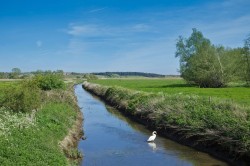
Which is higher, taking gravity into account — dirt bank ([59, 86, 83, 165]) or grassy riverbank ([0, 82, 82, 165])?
grassy riverbank ([0, 82, 82, 165])

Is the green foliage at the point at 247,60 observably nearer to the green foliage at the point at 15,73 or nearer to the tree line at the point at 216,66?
the tree line at the point at 216,66

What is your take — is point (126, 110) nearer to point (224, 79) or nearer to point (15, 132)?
point (15, 132)

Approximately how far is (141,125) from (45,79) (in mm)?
13507

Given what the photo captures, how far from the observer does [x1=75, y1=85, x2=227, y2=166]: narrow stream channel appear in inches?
732

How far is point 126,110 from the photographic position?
37.6 metres

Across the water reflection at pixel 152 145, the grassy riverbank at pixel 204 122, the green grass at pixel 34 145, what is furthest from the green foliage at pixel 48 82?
the water reflection at pixel 152 145

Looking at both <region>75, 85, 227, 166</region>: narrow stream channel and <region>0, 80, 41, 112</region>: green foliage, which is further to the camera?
<region>0, 80, 41, 112</region>: green foliage

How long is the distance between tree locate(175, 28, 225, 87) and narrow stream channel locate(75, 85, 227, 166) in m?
47.2

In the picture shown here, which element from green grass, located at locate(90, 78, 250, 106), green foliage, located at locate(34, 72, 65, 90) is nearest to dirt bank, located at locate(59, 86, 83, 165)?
green grass, located at locate(90, 78, 250, 106)

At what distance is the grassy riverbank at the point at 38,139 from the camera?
45.8 feet

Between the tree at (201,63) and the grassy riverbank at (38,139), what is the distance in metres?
52.9

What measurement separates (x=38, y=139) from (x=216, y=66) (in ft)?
206

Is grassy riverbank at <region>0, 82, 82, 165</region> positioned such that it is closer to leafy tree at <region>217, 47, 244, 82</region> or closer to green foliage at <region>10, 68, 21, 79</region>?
leafy tree at <region>217, 47, 244, 82</region>

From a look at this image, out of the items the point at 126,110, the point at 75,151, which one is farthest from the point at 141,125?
the point at 75,151
